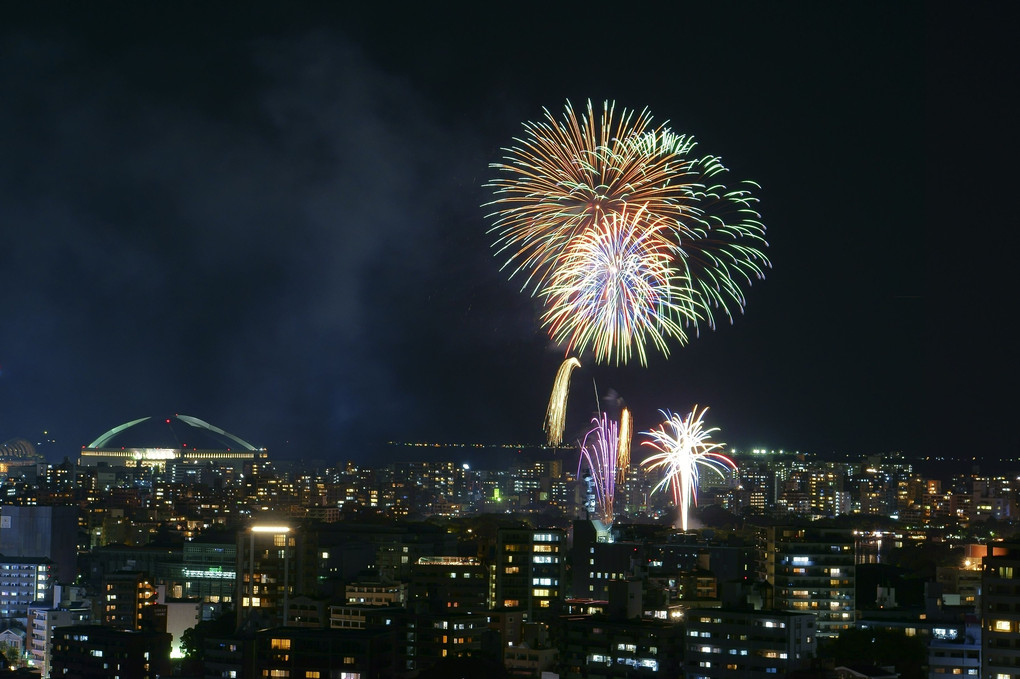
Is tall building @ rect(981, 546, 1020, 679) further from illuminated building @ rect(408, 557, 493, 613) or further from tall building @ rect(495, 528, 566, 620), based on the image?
tall building @ rect(495, 528, 566, 620)

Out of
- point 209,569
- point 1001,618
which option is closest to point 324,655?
point 1001,618

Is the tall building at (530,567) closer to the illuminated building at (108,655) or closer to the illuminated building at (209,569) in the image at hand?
the illuminated building at (108,655)

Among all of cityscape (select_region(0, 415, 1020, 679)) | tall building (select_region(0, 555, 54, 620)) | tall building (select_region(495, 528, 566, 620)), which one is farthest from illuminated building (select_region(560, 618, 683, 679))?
tall building (select_region(0, 555, 54, 620))

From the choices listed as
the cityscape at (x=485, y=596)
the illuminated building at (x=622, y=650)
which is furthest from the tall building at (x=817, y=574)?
the illuminated building at (x=622, y=650)

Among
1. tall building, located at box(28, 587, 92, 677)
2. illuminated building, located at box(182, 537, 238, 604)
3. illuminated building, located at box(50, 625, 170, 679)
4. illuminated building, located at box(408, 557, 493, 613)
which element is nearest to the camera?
illuminated building, located at box(50, 625, 170, 679)

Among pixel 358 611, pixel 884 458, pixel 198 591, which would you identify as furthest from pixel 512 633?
pixel 884 458

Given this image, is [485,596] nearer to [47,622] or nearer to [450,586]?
[450,586]
